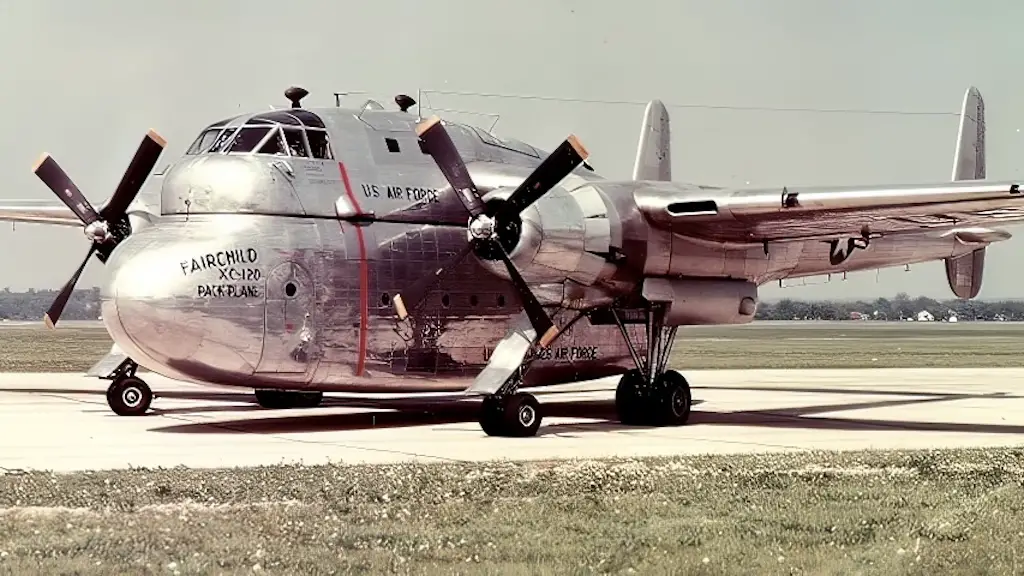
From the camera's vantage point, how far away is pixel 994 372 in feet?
134

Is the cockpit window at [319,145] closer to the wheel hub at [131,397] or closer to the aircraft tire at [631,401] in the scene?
the wheel hub at [131,397]

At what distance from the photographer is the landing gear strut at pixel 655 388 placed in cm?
2189

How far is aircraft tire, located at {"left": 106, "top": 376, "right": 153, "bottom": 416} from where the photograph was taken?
74.3ft

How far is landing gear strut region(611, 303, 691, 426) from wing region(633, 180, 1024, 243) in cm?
177

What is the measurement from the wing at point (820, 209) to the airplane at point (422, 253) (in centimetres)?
4

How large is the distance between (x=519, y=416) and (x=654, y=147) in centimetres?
1053

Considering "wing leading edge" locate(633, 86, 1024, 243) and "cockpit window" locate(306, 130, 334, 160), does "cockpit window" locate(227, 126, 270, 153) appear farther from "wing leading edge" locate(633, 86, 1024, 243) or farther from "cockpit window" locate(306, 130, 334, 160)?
"wing leading edge" locate(633, 86, 1024, 243)

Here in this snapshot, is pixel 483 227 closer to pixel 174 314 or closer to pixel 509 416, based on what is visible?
pixel 509 416

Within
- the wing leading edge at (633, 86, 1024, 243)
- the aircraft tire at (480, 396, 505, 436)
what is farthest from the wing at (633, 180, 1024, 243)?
the aircraft tire at (480, 396, 505, 436)

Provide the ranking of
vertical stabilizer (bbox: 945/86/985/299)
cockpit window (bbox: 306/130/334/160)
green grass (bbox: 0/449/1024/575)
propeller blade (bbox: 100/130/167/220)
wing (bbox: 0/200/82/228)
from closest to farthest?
green grass (bbox: 0/449/1024/575) < cockpit window (bbox: 306/130/334/160) < propeller blade (bbox: 100/130/167/220) < wing (bbox: 0/200/82/228) < vertical stabilizer (bbox: 945/86/985/299)

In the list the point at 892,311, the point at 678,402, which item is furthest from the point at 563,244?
the point at 892,311

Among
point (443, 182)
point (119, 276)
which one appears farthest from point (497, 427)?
point (119, 276)

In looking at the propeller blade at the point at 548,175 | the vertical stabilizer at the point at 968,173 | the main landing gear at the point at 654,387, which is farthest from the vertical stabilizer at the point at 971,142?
the propeller blade at the point at 548,175

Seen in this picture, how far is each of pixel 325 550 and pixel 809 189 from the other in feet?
40.3
